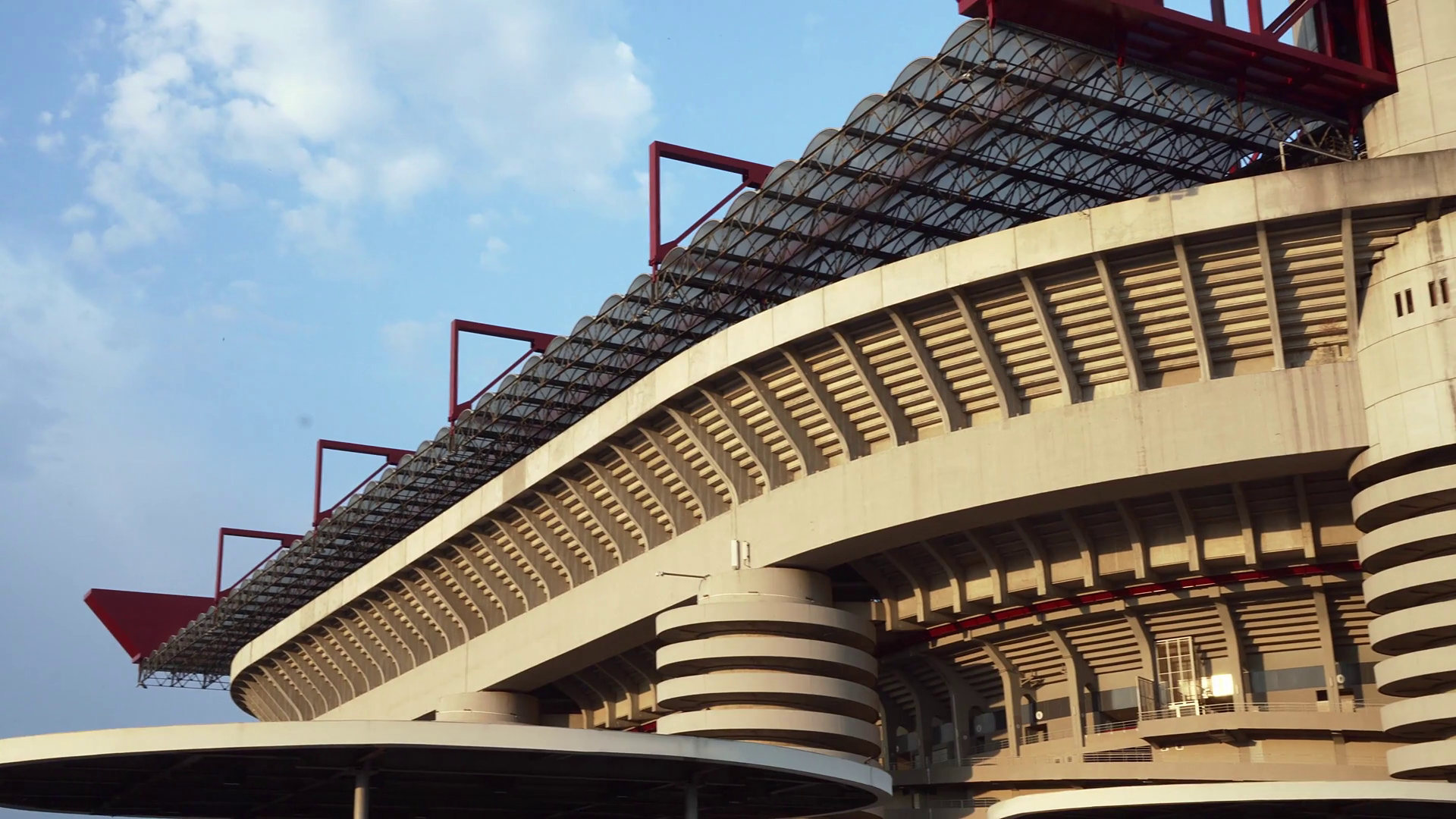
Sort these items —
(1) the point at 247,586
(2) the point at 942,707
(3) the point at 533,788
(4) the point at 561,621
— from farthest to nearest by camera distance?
1. (1) the point at 247,586
2. (4) the point at 561,621
3. (2) the point at 942,707
4. (3) the point at 533,788

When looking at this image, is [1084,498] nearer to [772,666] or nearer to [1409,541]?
[1409,541]

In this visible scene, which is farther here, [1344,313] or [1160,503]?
[1160,503]

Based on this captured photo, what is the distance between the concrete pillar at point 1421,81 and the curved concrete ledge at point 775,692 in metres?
20.3

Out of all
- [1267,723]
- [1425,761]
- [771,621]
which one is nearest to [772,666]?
[771,621]

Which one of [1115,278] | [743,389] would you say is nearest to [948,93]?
[1115,278]

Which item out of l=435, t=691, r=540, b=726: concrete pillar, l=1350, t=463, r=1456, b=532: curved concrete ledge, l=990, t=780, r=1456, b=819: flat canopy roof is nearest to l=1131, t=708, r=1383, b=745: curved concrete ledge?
l=1350, t=463, r=1456, b=532: curved concrete ledge

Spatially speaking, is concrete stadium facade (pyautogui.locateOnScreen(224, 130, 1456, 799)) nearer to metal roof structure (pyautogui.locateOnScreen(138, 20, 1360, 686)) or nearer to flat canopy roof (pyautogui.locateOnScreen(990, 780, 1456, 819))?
metal roof structure (pyautogui.locateOnScreen(138, 20, 1360, 686))

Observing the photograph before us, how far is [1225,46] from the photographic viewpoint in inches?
1666

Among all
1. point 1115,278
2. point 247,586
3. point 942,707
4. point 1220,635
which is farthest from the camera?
point 247,586

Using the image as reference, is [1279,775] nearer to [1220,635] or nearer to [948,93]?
[1220,635]

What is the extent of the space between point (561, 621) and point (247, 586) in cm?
3606

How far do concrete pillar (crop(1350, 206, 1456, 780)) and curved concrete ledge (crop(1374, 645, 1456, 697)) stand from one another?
0.10 ft

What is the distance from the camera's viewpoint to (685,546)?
5062 cm

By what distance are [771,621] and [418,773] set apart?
71.2 feet
